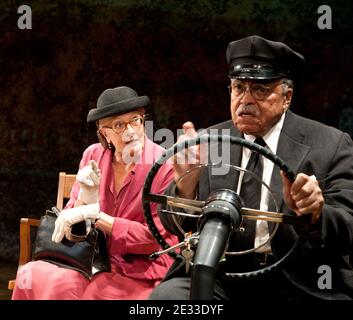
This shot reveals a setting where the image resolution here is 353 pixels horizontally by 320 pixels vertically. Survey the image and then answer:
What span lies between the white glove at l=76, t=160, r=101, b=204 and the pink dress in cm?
17

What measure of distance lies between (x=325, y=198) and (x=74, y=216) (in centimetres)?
105

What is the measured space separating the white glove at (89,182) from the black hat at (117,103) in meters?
0.32

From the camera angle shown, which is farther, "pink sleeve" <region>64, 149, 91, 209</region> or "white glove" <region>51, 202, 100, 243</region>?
"pink sleeve" <region>64, 149, 91, 209</region>

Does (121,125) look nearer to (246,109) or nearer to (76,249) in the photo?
(76,249)

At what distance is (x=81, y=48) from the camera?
15.5ft

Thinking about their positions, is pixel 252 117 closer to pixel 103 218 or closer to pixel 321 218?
pixel 321 218

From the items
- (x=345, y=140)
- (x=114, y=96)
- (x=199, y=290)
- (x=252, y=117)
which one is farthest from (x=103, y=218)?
(x=199, y=290)

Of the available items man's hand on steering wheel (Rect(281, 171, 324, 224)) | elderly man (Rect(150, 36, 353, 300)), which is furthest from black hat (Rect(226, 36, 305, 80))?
man's hand on steering wheel (Rect(281, 171, 324, 224))

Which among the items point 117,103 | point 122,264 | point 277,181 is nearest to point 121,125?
point 117,103

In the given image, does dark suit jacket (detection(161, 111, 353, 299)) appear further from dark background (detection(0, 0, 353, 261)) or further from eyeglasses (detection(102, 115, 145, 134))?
dark background (detection(0, 0, 353, 261))

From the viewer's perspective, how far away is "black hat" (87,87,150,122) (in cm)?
296

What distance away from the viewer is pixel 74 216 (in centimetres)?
276

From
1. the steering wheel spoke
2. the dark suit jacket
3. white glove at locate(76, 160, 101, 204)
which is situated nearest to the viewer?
the steering wheel spoke
